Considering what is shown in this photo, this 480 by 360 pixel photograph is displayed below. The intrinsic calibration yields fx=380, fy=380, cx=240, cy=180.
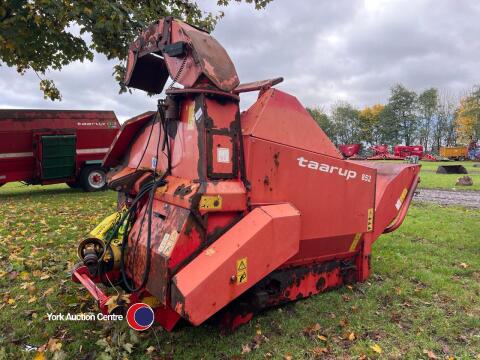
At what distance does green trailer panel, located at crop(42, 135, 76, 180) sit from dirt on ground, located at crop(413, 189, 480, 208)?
32.9 ft

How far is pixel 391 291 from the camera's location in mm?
3990

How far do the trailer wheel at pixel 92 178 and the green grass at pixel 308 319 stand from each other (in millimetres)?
6922

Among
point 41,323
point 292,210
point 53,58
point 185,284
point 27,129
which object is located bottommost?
point 41,323

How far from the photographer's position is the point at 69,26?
23.4 ft

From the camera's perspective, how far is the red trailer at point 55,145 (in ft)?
36.0

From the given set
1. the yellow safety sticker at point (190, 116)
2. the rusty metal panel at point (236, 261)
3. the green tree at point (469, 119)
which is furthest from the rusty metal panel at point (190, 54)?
the green tree at point (469, 119)

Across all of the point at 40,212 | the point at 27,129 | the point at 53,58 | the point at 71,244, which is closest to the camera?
the point at 71,244

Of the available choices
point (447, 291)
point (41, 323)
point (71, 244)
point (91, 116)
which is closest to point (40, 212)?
point (71, 244)

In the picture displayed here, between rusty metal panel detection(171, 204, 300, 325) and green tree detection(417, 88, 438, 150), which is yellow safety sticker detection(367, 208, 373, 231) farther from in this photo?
green tree detection(417, 88, 438, 150)

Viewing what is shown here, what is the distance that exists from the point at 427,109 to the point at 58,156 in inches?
2325

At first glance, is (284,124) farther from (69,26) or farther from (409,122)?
(409,122)

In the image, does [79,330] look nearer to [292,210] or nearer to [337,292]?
[292,210]

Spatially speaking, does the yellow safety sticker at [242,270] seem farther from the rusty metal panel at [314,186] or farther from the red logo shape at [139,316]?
the red logo shape at [139,316]

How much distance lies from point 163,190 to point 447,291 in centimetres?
317
